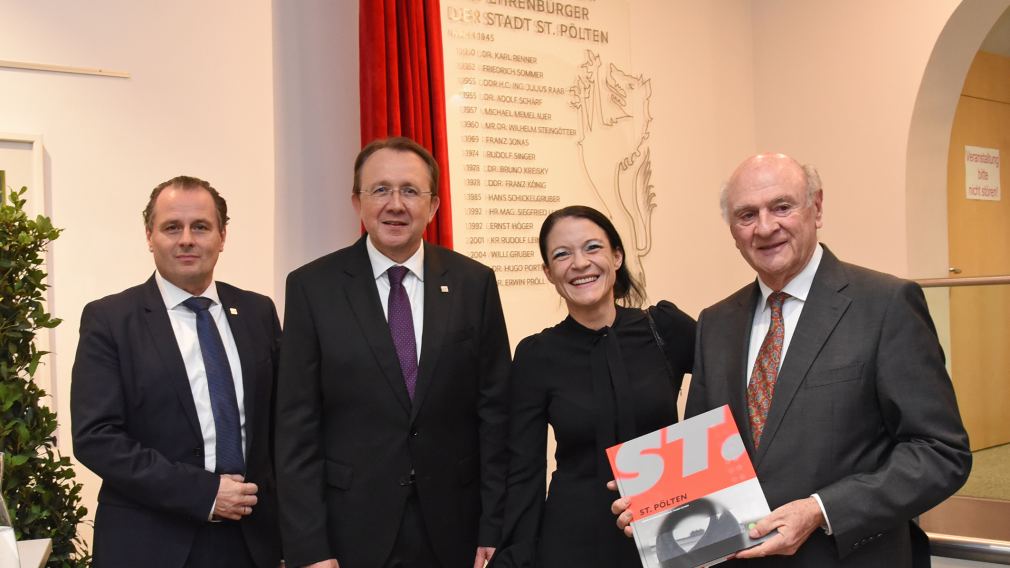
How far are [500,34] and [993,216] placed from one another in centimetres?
478

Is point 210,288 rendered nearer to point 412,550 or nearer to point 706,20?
point 412,550

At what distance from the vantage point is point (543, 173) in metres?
5.12

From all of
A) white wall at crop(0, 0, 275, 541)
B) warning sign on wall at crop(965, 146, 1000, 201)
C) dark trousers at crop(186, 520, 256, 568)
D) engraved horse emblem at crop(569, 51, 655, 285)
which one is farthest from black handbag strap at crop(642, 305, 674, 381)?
warning sign on wall at crop(965, 146, 1000, 201)

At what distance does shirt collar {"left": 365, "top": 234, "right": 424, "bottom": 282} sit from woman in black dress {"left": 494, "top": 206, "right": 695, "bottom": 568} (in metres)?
0.38

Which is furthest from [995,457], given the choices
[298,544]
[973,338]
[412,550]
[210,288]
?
[210,288]

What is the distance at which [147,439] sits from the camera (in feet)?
8.66

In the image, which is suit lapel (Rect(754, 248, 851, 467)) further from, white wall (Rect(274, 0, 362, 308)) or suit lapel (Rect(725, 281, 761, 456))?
white wall (Rect(274, 0, 362, 308))

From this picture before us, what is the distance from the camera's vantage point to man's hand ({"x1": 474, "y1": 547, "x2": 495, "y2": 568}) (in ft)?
8.50

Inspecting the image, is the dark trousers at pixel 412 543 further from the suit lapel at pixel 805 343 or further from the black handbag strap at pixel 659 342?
the suit lapel at pixel 805 343

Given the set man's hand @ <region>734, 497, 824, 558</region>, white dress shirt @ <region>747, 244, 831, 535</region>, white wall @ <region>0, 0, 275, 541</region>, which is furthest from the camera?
white wall @ <region>0, 0, 275, 541</region>

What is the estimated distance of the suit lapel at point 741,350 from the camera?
2197mm

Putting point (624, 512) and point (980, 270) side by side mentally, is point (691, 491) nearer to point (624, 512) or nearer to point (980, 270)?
point (624, 512)

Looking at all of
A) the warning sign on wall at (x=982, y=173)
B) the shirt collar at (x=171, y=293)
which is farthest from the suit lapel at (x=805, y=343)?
the warning sign on wall at (x=982, y=173)

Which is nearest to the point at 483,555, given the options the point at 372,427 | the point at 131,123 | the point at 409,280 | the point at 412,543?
the point at 412,543
